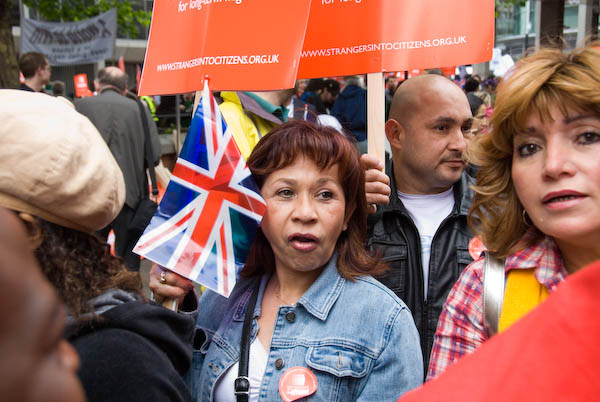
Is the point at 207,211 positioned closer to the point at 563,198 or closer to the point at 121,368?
the point at 121,368

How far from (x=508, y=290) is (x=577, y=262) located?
0.19 metres

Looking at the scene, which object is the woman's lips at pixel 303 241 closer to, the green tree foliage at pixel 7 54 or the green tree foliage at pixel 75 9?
the green tree foliage at pixel 7 54

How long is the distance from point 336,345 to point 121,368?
72cm

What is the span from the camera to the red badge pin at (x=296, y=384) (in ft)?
5.86

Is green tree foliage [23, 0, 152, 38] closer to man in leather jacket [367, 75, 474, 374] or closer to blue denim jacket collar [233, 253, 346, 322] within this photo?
man in leather jacket [367, 75, 474, 374]

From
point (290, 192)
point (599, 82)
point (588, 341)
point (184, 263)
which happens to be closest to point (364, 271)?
point (290, 192)

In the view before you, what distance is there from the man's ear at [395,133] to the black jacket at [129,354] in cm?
180

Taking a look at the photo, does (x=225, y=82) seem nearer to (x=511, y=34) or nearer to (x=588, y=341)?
(x=588, y=341)

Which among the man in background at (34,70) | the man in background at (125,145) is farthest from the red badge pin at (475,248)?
the man in background at (34,70)

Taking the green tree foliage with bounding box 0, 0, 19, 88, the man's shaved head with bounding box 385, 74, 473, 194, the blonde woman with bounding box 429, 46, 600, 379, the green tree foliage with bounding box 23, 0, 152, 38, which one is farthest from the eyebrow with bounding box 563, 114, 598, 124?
the green tree foliage with bounding box 23, 0, 152, 38

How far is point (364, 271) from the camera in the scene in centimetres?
206

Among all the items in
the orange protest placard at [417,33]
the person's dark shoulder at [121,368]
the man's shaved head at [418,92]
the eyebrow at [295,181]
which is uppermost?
the orange protest placard at [417,33]

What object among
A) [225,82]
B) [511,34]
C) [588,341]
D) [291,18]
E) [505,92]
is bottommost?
[588,341]

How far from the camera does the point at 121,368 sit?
132cm
